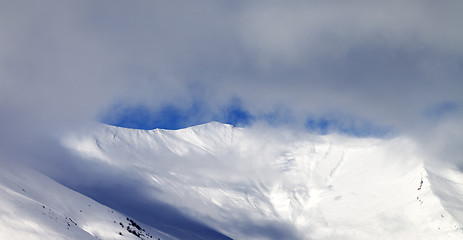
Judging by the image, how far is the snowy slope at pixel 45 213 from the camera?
40.6m

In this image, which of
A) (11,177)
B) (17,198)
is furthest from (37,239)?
(11,177)

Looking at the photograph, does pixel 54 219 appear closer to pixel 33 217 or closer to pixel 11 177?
pixel 33 217

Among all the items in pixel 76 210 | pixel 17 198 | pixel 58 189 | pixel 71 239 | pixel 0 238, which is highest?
pixel 58 189

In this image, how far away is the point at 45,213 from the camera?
49594mm

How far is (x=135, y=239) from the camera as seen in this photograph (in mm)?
68000

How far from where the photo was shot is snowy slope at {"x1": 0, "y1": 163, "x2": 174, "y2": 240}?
133 feet

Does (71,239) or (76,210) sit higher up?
(76,210)

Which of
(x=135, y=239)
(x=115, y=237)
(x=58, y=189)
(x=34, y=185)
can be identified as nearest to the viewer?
(x=115, y=237)

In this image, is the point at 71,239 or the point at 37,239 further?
the point at 71,239

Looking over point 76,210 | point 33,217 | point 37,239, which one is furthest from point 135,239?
point 37,239

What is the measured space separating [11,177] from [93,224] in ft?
57.9

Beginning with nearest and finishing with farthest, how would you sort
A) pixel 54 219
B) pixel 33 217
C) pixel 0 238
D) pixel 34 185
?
pixel 0 238 → pixel 33 217 → pixel 54 219 → pixel 34 185

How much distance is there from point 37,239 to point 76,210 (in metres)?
31.8

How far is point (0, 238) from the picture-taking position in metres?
36.2
